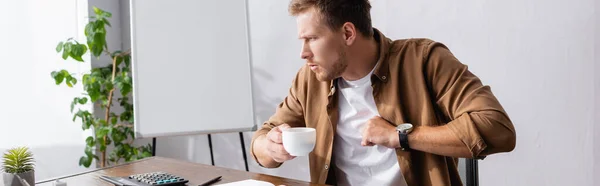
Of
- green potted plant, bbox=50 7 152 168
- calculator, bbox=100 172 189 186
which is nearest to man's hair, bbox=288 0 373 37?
calculator, bbox=100 172 189 186

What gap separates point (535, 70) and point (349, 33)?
998 mm

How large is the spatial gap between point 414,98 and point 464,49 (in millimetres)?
923

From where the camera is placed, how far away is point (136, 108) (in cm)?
255

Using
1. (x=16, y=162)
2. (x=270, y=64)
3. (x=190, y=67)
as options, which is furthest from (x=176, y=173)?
(x=270, y=64)

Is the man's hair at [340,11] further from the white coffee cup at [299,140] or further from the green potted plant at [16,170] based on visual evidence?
the green potted plant at [16,170]

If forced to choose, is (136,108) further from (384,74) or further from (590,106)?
(590,106)

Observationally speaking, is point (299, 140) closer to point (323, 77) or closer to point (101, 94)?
point (323, 77)

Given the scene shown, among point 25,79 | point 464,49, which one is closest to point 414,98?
point 464,49

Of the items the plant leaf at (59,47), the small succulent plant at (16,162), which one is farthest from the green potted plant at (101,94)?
the small succulent plant at (16,162)

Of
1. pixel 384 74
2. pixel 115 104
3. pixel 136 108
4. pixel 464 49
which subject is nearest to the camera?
pixel 384 74

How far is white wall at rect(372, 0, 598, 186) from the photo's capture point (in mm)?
1962

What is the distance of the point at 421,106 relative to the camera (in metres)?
1.43

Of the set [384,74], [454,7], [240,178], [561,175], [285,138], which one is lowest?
[561,175]

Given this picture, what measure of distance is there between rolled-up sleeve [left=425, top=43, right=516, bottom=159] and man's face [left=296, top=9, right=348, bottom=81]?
10.3 inches
